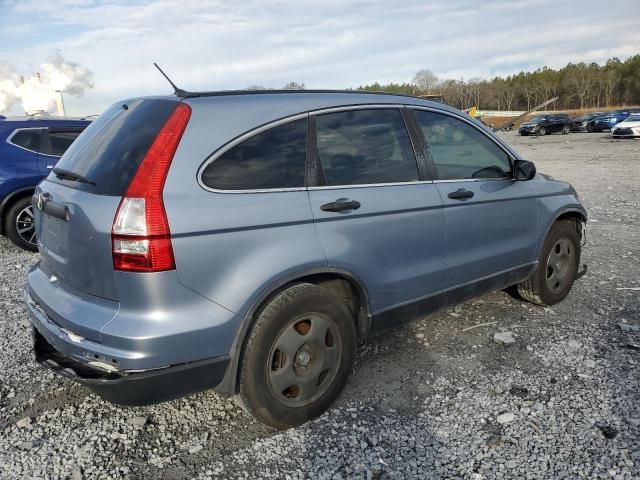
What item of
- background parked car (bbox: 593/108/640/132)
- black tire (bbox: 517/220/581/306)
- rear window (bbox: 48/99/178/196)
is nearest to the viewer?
rear window (bbox: 48/99/178/196)

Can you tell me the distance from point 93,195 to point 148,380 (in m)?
0.90

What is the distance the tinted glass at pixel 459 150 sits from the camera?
136 inches

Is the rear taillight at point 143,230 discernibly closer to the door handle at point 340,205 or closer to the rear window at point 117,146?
the rear window at point 117,146

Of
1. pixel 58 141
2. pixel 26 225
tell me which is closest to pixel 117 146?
pixel 26 225

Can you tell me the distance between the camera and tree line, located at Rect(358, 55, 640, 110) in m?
82.4

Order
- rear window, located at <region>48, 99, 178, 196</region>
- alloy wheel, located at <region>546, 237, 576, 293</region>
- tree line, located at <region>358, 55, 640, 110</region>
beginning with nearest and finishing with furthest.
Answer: rear window, located at <region>48, 99, 178, 196</region> → alloy wheel, located at <region>546, 237, 576, 293</region> → tree line, located at <region>358, 55, 640, 110</region>

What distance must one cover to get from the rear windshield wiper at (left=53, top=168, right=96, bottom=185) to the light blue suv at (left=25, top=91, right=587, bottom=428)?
1 cm

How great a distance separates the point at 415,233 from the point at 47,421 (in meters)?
2.45

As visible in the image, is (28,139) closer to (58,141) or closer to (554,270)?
(58,141)

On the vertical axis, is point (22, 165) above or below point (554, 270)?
above

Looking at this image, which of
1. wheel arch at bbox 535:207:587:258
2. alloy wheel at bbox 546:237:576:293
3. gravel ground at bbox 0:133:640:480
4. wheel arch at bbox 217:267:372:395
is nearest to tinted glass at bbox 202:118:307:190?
wheel arch at bbox 217:267:372:395

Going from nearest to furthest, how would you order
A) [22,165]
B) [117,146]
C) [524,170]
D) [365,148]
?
[117,146] → [365,148] → [524,170] → [22,165]

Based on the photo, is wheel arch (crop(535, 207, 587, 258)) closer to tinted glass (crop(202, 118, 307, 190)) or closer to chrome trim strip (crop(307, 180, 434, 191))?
Answer: chrome trim strip (crop(307, 180, 434, 191))

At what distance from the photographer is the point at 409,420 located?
2885 millimetres
